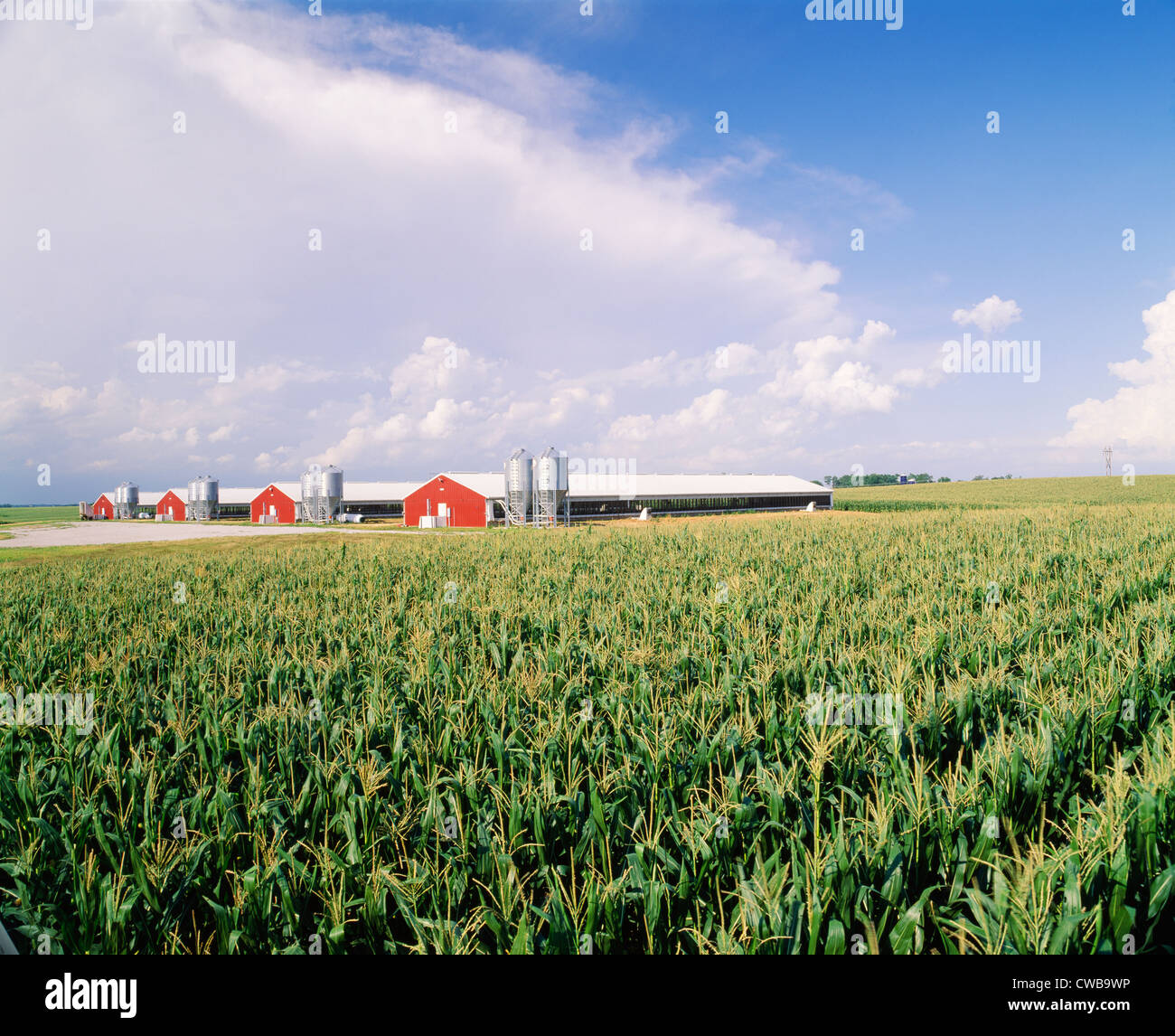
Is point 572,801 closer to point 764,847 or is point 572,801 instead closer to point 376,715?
point 764,847

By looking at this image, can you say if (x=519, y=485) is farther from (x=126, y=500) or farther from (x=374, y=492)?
(x=126, y=500)

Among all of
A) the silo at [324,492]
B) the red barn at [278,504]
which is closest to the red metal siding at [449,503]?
the silo at [324,492]

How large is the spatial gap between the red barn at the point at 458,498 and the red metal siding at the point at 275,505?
24919mm

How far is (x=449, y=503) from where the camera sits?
5888cm

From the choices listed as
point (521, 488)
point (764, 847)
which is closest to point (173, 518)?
point (521, 488)

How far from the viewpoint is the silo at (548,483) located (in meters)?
53.3

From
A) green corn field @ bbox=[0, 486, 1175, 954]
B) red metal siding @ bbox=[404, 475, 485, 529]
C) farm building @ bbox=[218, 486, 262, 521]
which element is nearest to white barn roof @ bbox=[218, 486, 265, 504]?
farm building @ bbox=[218, 486, 262, 521]

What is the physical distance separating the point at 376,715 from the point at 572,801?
8.85 ft

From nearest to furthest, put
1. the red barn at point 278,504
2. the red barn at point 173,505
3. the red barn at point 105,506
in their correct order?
the red barn at point 278,504
the red barn at point 173,505
the red barn at point 105,506

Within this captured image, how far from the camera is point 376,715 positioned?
599cm

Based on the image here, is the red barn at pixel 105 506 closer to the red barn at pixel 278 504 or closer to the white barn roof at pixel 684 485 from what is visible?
the red barn at pixel 278 504

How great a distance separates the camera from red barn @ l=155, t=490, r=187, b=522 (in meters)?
91.6

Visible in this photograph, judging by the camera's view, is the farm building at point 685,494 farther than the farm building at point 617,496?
Yes

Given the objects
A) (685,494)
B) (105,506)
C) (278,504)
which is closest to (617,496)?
(685,494)
